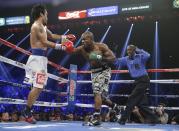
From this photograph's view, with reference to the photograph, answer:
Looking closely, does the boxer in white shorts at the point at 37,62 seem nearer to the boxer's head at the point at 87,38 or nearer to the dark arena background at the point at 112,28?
the boxer's head at the point at 87,38

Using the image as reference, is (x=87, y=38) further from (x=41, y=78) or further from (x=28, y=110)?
(x=28, y=110)

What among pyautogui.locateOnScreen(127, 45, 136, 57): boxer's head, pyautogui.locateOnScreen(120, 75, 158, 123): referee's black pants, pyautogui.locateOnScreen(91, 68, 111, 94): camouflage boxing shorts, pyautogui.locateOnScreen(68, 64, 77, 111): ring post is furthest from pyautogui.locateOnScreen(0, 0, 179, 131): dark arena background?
pyautogui.locateOnScreen(91, 68, 111, 94): camouflage boxing shorts

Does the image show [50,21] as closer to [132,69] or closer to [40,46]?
[132,69]

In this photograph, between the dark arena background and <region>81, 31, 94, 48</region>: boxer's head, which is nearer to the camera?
<region>81, 31, 94, 48</region>: boxer's head

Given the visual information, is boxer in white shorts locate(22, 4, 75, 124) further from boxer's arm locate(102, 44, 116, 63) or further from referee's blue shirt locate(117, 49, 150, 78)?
Answer: referee's blue shirt locate(117, 49, 150, 78)

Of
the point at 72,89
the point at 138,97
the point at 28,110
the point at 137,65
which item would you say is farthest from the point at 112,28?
the point at 28,110

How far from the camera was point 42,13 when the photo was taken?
118 inches

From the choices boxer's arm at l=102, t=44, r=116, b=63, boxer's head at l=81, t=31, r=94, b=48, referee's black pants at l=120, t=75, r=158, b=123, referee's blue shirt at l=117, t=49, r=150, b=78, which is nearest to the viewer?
boxer's head at l=81, t=31, r=94, b=48

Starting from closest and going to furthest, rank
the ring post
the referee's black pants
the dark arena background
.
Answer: the referee's black pants → the ring post → the dark arena background

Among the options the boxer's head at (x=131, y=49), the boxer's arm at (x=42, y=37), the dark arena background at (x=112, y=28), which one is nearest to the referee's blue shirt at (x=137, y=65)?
the boxer's head at (x=131, y=49)

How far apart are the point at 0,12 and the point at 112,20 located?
15.1 feet

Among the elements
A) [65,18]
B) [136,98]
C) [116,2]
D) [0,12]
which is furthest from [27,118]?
[0,12]

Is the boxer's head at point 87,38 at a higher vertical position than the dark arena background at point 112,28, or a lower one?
lower

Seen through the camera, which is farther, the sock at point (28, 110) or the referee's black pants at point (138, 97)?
the referee's black pants at point (138, 97)
